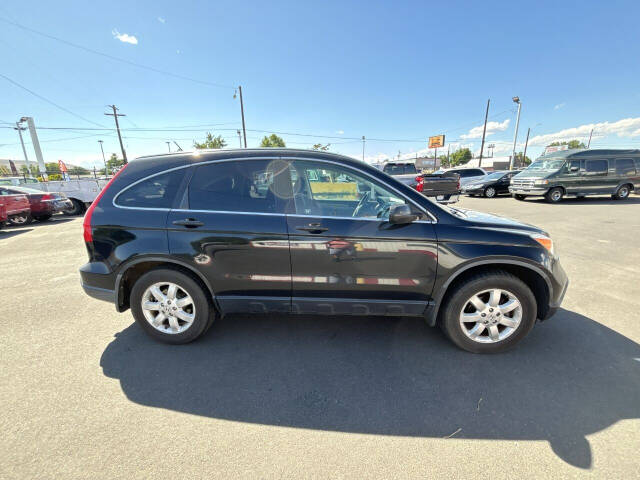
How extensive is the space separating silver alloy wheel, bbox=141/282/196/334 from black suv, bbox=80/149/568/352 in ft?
0.04

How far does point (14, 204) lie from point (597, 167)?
22.0 meters

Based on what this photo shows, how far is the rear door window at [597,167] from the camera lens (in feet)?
38.0

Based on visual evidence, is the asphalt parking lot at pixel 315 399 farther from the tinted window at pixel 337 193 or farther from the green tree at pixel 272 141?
the green tree at pixel 272 141

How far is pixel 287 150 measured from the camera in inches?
103

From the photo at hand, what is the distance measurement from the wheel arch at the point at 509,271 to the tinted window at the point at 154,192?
2635mm

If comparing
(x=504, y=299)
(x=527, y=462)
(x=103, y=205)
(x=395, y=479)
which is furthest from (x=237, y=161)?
(x=527, y=462)

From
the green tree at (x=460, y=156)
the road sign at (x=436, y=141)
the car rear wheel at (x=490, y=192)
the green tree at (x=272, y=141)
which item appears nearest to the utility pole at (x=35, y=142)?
the green tree at (x=272, y=141)

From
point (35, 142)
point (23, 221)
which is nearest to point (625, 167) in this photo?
point (23, 221)

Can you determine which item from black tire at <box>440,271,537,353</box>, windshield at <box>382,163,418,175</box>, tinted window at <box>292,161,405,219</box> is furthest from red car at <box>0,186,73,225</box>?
windshield at <box>382,163,418,175</box>

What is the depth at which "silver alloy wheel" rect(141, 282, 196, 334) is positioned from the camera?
103 inches

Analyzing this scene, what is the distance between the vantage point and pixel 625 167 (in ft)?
38.7

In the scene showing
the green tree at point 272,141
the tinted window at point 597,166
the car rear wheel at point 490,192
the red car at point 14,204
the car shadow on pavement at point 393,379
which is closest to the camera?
the car shadow on pavement at point 393,379

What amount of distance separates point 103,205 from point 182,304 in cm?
121

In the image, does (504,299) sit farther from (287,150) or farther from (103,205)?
(103,205)
